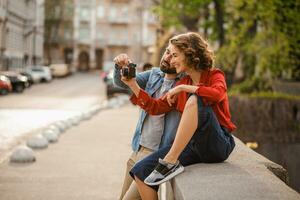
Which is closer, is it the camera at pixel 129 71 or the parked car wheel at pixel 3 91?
the camera at pixel 129 71

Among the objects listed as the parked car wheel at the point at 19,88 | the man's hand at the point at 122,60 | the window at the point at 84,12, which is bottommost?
the parked car wheel at the point at 19,88

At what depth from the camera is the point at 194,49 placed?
470cm

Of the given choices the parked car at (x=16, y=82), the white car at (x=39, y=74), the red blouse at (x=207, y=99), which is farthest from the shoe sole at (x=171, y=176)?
the white car at (x=39, y=74)

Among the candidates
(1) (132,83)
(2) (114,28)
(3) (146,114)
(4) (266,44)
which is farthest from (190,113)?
(2) (114,28)

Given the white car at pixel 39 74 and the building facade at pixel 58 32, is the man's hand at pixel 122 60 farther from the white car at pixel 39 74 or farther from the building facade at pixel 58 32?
the building facade at pixel 58 32

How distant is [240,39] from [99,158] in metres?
9.07

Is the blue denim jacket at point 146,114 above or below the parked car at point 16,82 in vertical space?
above

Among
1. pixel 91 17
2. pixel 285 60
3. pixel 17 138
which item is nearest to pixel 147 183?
pixel 17 138

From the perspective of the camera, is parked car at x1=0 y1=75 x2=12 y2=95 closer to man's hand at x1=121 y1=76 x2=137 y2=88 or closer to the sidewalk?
the sidewalk

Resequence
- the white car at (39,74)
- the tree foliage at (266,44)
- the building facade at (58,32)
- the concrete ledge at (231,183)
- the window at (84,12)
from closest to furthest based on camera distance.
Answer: the concrete ledge at (231,183) < the tree foliage at (266,44) < the white car at (39,74) < the building facade at (58,32) < the window at (84,12)

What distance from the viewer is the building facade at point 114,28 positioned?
93625 millimetres

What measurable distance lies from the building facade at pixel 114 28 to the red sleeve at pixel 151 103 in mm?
87650

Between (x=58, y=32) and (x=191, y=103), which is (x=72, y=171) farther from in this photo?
(x=58, y=32)

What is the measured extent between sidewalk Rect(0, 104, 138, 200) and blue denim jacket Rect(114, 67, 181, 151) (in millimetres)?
2226
